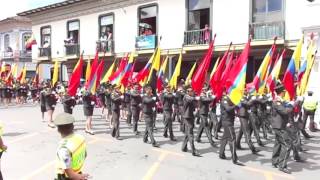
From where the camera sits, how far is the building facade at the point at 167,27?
19438 millimetres

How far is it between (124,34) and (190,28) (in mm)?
5229

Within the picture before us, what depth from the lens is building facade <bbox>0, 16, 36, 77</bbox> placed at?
49.3 meters

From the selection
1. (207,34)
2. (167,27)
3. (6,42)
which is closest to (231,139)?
(207,34)

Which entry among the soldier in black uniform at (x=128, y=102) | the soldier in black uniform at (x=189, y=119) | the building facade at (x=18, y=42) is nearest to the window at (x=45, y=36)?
the building facade at (x=18, y=42)

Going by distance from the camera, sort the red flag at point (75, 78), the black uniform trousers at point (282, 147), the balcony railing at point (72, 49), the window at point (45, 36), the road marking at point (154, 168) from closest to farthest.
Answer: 1. the road marking at point (154, 168)
2. the black uniform trousers at point (282, 147)
3. the red flag at point (75, 78)
4. the balcony railing at point (72, 49)
5. the window at point (45, 36)

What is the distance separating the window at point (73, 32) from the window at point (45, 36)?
279 cm

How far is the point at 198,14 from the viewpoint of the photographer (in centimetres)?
2348

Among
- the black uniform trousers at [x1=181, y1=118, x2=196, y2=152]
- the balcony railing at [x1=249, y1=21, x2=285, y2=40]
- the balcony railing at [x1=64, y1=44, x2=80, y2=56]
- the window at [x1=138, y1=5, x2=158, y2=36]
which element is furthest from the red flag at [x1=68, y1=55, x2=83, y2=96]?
the balcony railing at [x1=64, y1=44, x2=80, y2=56]

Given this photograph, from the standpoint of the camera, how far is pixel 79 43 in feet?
101

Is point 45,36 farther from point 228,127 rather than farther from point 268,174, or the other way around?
point 268,174

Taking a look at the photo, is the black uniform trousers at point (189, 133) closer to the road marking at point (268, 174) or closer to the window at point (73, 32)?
the road marking at point (268, 174)

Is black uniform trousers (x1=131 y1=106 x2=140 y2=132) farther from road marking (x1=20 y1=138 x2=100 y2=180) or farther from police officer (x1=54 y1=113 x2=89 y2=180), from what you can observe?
police officer (x1=54 y1=113 x2=89 y2=180)

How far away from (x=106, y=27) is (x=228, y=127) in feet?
63.0

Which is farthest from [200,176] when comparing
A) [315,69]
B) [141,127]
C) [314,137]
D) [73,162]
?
[315,69]
